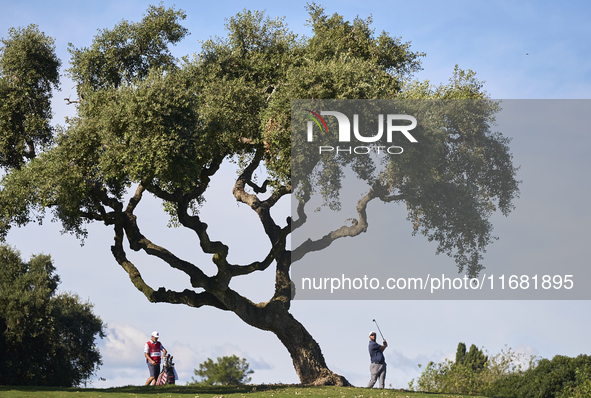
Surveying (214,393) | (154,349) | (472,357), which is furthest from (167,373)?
(472,357)

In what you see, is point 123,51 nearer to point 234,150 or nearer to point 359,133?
point 234,150

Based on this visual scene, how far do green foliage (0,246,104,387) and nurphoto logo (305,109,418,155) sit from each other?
22.1 meters

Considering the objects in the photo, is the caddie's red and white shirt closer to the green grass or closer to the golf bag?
the golf bag

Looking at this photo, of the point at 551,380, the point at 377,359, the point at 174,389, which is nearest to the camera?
the point at 174,389

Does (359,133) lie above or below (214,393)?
above

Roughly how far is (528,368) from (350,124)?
25259mm

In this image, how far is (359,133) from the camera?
2417 cm

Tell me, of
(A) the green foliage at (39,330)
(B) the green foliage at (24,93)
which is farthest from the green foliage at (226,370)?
(B) the green foliage at (24,93)

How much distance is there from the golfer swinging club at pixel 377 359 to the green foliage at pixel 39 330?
2163 cm

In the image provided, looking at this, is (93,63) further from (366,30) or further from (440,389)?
(440,389)

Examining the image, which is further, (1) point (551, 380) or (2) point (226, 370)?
(2) point (226, 370)

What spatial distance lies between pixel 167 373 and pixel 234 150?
9.94m

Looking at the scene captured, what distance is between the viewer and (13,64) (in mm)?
27172

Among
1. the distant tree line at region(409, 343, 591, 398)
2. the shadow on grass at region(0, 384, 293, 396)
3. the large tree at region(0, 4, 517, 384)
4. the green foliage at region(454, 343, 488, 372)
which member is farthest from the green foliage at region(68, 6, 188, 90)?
the green foliage at region(454, 343, 488, 372)
